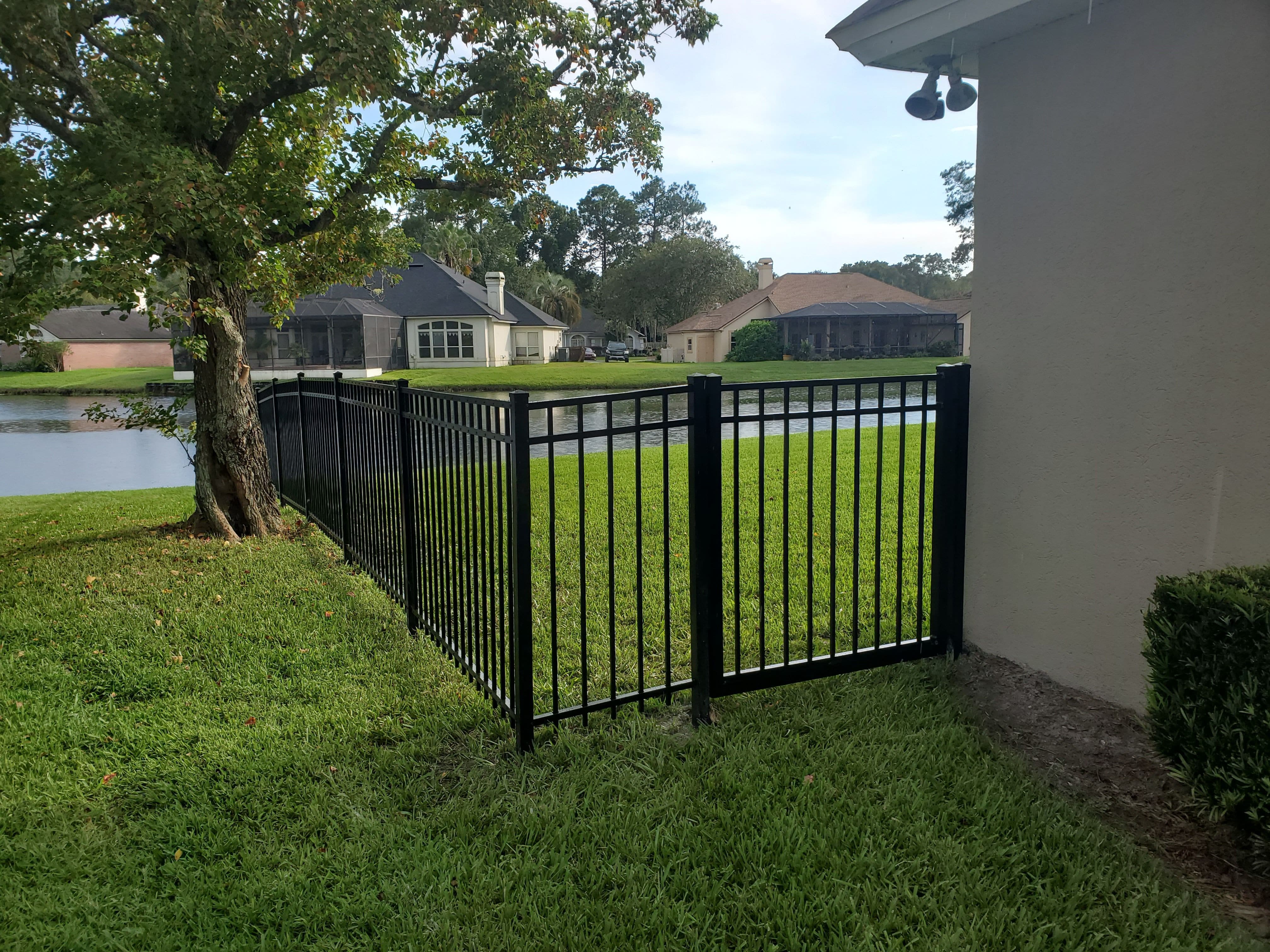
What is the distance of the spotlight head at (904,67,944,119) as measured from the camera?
15.3ft

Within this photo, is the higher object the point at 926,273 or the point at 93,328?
the point at 926,273

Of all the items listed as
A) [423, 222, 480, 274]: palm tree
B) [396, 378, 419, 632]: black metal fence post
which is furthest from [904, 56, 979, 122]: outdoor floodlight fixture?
[423, 222, 480, 274]: palm tree

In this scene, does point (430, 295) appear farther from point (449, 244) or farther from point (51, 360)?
point (51, 360)

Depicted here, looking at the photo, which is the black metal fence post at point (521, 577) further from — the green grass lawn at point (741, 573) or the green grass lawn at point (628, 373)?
the green grass lawn at point (628, 373)

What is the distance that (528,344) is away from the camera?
1871 inches

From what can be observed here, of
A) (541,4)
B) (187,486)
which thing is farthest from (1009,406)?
(187,486)

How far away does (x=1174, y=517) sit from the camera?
11.6 feet

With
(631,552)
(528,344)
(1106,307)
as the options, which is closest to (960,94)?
(1106,307)

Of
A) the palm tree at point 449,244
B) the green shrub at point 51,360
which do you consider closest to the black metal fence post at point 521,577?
the green shrub at point 51,360

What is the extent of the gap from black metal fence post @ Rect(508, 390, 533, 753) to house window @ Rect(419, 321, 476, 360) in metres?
39.3

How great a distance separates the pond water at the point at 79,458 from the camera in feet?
41.8

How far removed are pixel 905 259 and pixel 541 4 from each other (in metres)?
75.2

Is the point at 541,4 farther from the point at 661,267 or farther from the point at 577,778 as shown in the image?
the point at 661,267

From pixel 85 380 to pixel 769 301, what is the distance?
112ft
